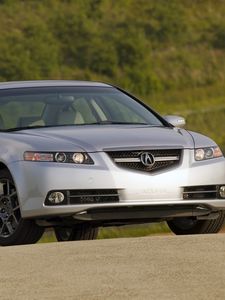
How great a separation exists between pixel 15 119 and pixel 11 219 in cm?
111

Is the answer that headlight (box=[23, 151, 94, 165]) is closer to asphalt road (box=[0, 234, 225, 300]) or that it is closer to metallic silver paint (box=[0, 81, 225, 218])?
metallic silver paint (box=[0, 81, 225, 218])

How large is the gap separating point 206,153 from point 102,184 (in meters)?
1.04

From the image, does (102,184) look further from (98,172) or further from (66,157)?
(66,157)

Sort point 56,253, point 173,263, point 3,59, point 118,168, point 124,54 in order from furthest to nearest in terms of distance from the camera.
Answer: point 124,54, point 3,59, point 118,168, point 56,253, point 173,263

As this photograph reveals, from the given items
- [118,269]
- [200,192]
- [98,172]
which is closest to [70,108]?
[98,172]

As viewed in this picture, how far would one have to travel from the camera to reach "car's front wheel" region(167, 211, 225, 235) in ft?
38.0

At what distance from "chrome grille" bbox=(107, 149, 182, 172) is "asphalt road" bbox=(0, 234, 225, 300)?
695 millimetres

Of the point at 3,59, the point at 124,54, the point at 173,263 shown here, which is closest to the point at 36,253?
the point at 173,263

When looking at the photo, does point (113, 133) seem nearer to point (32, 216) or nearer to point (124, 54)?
point (32, 216)

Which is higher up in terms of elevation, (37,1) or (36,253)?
(36,253)

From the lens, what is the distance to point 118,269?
334 inches

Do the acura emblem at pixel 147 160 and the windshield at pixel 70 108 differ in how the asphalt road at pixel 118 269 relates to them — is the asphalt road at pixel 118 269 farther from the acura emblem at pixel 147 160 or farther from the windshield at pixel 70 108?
the windshield at pixel 70 108

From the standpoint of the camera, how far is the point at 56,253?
9.41m

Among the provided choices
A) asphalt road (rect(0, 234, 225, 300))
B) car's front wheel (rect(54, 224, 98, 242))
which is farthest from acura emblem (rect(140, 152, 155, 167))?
car's front wheel (rect(54, 224, 98, 242))
